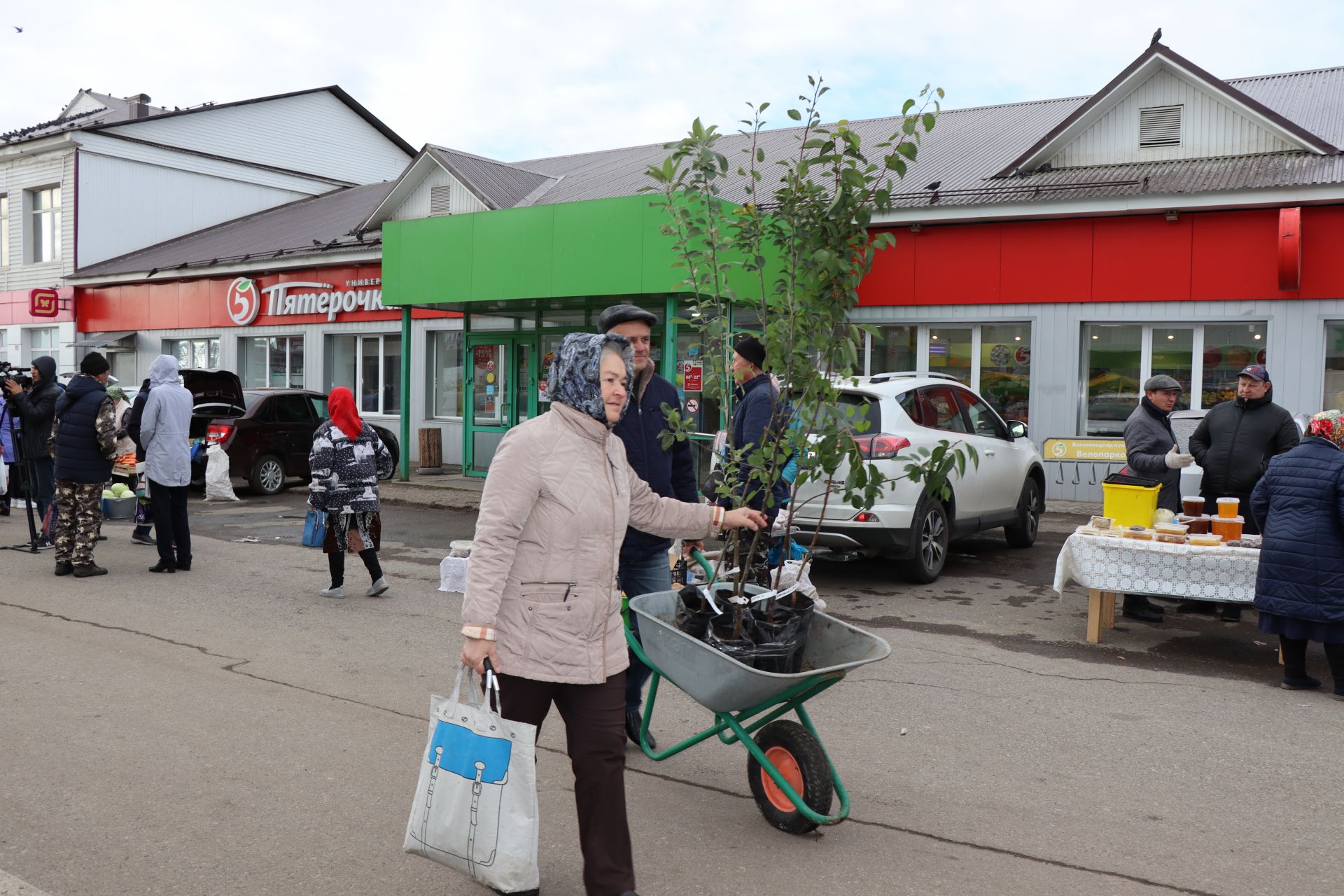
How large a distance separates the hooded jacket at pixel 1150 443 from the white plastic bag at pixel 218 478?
11706 millimetres

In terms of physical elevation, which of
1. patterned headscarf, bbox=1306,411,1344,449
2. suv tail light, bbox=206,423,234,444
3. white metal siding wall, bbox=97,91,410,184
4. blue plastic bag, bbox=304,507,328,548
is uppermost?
white metal siding wall, bbox=97,91,410,184

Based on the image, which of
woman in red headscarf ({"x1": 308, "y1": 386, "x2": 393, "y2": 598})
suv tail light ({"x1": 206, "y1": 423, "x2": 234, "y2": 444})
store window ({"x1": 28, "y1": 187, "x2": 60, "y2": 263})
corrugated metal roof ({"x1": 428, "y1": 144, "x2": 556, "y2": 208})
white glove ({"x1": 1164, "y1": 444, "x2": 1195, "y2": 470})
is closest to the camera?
white glove ({"x1": 1164, "y1": 444, "x2": 1195, "y2": 470})

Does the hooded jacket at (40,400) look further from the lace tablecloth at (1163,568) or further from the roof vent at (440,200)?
the roof vent at (440,200)

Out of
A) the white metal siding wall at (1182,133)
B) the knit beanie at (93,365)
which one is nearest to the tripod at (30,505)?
the knit beanie at (93,365)

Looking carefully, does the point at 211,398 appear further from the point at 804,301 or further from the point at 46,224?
the point at 46,224

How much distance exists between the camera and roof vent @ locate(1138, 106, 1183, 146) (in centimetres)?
1517

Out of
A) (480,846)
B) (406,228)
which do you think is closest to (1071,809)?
(480,846)

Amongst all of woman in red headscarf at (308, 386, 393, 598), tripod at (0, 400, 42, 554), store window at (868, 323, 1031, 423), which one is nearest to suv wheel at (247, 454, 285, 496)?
tripod at (0, 400, 42, 554)

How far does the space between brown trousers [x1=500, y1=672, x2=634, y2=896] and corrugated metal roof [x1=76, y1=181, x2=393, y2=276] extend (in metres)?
19.1

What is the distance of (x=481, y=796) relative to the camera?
302 cm

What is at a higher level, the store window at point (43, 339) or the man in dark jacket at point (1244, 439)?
the store window at point (43, 339)

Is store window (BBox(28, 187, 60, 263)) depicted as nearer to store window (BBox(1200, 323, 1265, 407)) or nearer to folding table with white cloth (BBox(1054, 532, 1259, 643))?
store window (BBox(1200, 323, 1265, 407))

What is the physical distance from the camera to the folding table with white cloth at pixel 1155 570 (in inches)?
254

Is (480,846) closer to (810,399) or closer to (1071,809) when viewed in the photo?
(810,399)
